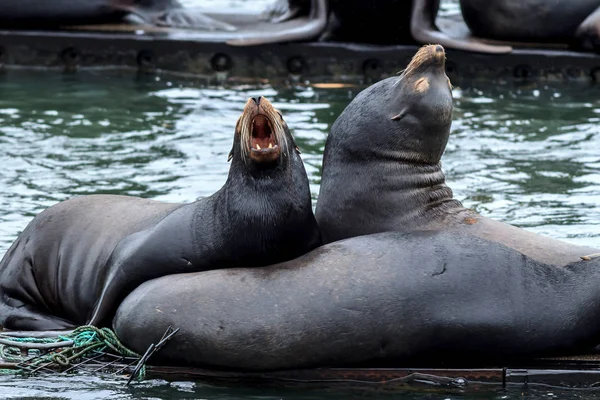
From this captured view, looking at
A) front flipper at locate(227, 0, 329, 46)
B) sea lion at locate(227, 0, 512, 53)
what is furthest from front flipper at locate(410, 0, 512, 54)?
front flipper at locate(227, 0, 329, 46)

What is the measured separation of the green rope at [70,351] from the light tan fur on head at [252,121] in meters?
0.99

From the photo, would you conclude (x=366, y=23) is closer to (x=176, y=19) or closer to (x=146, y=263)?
(x=176, y=19)

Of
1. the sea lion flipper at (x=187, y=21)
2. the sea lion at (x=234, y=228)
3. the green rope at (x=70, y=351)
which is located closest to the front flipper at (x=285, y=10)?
the sea lion flipper at (x=187, y=21)

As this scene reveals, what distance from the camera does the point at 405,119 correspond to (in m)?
6.43

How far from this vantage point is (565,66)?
13016 mm

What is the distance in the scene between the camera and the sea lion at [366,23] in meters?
13.1

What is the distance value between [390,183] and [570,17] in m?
7.46

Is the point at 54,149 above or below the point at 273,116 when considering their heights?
below

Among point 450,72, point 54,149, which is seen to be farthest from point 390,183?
point 450,72

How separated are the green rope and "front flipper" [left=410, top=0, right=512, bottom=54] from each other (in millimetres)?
7512

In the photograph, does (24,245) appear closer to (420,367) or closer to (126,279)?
(126,279)

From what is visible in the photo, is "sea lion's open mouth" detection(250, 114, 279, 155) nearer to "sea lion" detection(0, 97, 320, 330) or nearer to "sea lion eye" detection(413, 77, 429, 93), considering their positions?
"sea lion" detection(0, 97, 320, 330)

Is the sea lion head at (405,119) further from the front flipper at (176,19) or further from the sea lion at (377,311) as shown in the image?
the front flipper at (176,19)

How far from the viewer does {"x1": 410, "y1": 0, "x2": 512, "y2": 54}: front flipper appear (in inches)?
506
